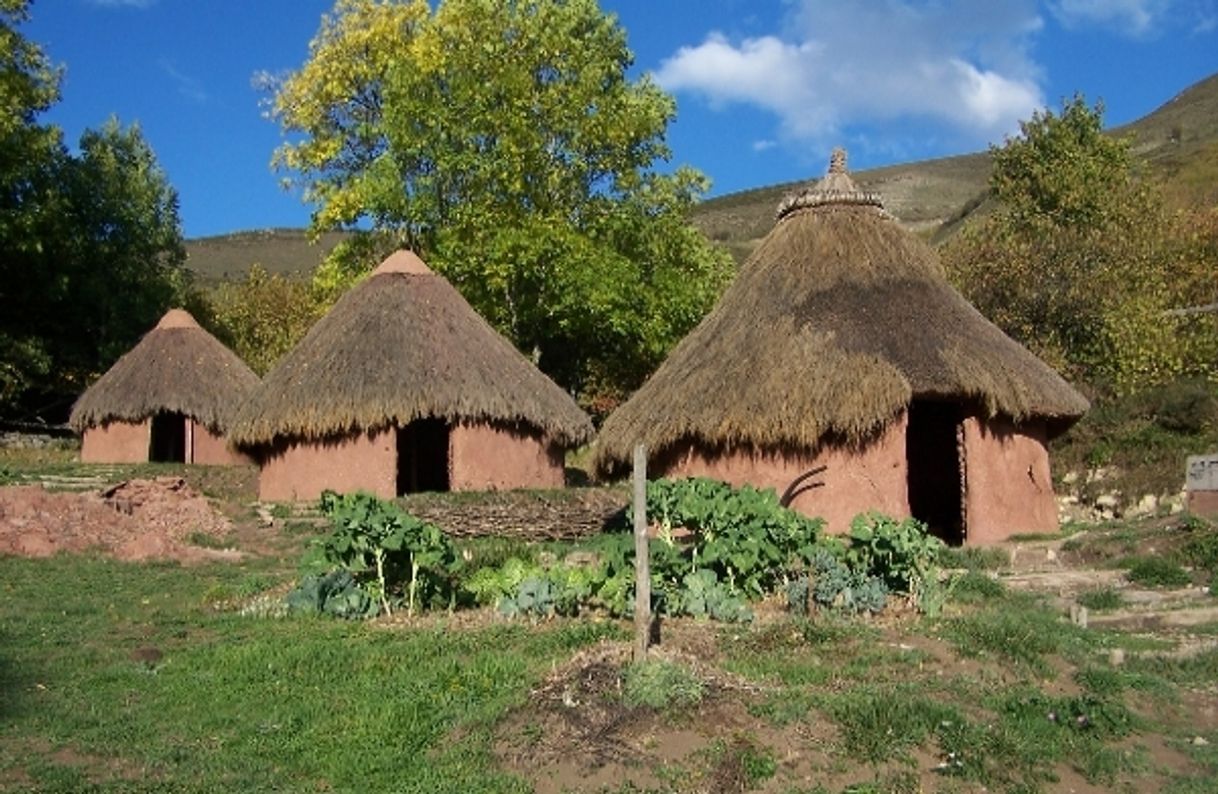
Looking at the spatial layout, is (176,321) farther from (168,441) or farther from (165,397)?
(168,441)

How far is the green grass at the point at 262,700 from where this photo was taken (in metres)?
6.10

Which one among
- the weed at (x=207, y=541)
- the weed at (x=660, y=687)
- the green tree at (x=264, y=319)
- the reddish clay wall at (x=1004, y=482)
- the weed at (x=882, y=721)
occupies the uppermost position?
the green tree at (x=264, y=319)

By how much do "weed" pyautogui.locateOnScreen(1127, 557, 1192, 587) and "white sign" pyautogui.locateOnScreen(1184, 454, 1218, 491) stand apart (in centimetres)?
288

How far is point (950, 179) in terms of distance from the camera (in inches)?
3238

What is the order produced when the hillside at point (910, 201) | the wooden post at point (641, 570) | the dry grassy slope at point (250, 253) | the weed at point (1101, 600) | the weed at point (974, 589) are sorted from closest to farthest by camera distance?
the wooden post at point (641, 570), the weed at point (974, 589), the weed at point (1101, 600), the hillside at point (910, 201), the dry grassy slope at point (250, 253)

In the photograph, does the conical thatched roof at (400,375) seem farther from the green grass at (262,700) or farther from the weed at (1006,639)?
the weed at (1006,639)

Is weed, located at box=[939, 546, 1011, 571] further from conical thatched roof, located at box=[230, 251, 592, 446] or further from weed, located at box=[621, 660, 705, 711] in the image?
conical thatched roof, located at box=[230, 251, 592, 446]

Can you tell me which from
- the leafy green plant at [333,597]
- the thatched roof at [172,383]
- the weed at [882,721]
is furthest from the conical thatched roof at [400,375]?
the weed at [882,721]

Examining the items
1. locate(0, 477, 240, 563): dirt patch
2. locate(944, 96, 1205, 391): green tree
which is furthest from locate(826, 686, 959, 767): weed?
locate(944, 96, 1205, 391): green tree

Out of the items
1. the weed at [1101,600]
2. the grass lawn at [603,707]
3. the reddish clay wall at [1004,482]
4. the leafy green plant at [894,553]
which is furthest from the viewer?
the reddish clay wall at [1004,482]

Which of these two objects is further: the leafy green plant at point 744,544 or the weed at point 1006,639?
the leafy green plant at point 744,544

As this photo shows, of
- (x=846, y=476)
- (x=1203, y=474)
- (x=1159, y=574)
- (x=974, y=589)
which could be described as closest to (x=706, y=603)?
(x=974, y=589)

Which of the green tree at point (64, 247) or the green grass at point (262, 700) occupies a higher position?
the green tree at point (64, 247)

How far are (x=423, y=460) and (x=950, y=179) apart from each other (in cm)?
6595
